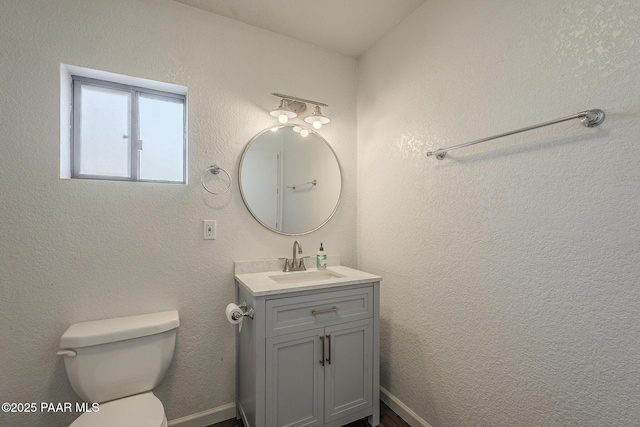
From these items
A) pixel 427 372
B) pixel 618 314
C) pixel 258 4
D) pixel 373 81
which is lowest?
pixel 427 372

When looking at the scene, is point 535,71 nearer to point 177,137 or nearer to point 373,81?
point 373,81

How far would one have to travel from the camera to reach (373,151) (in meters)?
2.04

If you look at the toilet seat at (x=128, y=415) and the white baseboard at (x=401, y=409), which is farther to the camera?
the white baseboard at (x=401, y=409)

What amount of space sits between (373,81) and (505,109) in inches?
40.9

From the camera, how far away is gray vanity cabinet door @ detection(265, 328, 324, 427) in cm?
137

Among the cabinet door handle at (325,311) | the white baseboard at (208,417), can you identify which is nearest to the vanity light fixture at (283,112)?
the cabinet door handle at (325,311)

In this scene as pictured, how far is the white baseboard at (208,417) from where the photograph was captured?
1606mm

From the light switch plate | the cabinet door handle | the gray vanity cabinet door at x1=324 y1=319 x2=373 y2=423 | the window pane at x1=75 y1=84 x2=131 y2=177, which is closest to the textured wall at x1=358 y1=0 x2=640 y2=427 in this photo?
the gray vanity cabinet door at x1=324 y1=319 x2=373 y2=423

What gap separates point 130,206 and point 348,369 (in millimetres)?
1498

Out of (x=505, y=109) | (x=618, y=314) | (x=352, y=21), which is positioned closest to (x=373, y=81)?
(x=352, y=21)

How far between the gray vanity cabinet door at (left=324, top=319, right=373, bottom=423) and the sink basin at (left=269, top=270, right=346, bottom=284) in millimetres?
340

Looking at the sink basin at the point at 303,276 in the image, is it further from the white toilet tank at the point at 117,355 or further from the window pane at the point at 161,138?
the window pane at the point at 161,138

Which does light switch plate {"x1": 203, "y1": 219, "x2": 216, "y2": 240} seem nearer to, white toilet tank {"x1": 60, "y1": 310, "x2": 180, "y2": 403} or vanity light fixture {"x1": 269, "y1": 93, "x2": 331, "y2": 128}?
white toilet tank {"x1": 60, "y1": 310, "x2": 180, "y2": 403}

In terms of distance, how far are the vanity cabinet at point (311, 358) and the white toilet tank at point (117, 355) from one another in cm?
43
